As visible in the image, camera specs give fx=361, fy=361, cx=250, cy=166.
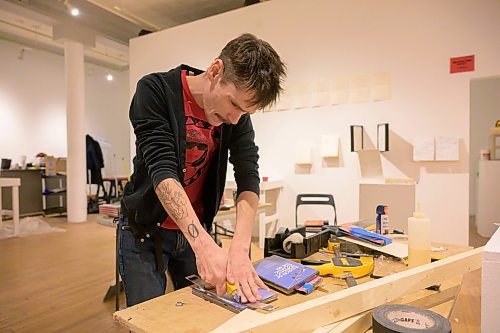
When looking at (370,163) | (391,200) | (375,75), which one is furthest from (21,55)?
(391,200)

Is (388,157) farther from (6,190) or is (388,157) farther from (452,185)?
(6,190)

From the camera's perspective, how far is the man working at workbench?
0.87 metres

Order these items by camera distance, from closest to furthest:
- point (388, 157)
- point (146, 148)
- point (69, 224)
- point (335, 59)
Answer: point (146, 148), point (388, 157), point (335, 59), point (69, 224)

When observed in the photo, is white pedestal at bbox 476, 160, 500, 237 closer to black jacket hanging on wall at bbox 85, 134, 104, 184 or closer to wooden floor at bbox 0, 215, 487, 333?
wooden floor at bbox 0, 215, 487, 333

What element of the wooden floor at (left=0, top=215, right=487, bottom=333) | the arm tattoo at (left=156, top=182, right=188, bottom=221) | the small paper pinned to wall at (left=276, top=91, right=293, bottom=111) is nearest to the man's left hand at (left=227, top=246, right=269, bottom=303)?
the arm tattoo at (left=156, top=182, right=188, bottom=221)

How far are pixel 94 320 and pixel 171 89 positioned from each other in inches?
78.2

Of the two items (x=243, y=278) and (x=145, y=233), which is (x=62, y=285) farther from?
(x=243, y=278)

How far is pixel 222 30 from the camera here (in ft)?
15.4

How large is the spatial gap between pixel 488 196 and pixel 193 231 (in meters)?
5.30

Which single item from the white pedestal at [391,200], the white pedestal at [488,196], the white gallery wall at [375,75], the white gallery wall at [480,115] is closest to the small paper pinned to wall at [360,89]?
the white gallery wall at [375,75]

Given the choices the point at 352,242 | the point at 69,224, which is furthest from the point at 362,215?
the point at 69,224

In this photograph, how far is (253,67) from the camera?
2.80 ft

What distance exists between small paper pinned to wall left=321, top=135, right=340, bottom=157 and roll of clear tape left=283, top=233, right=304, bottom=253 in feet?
8.89

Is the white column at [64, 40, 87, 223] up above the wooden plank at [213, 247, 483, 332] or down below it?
above
